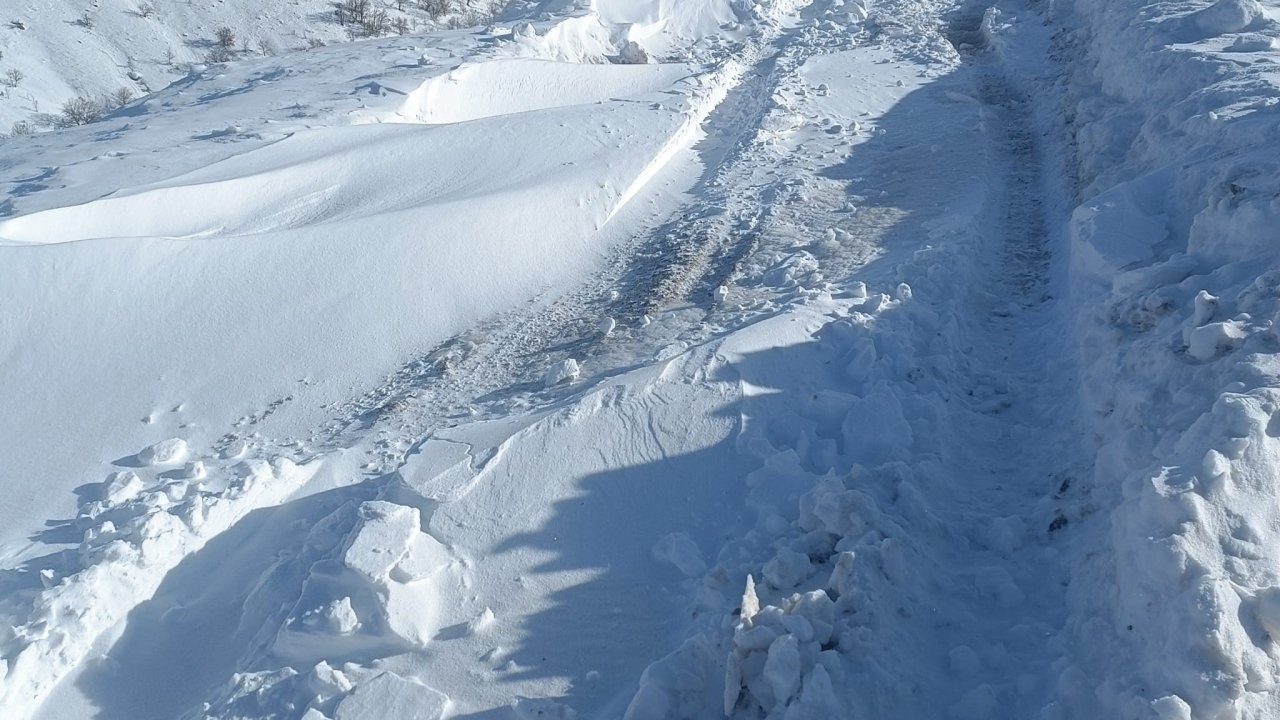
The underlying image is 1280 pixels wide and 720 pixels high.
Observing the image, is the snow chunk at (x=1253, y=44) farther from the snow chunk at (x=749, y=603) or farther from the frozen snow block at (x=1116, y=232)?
the snow chunk at (x=749, y=603)

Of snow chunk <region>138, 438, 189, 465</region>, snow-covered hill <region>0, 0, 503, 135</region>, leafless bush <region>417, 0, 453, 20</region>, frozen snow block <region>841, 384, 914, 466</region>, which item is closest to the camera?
frozen snow block <region>841, 384, 914, 466</region>

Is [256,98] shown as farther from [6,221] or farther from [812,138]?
[812,138]

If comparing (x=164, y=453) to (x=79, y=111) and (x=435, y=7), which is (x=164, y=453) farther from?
(x=435, y=7)

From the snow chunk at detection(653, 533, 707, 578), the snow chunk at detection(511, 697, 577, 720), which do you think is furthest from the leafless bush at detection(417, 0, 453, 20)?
the snow chunk at detection(511, 697, 577, 720)

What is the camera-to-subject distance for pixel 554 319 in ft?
23.0

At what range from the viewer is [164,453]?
18.7ft

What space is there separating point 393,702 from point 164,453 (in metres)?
2.78

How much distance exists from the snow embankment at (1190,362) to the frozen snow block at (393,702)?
8.57ft

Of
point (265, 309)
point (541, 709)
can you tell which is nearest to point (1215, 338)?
point (541, 709)

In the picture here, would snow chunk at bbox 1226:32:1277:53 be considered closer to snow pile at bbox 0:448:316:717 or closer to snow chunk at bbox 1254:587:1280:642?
snow chunk at bbox 1254:587:1280:642

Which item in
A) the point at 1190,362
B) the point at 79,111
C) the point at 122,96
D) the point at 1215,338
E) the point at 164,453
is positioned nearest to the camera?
the point at 1215,338

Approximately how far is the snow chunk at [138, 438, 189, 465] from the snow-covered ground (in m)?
0.04

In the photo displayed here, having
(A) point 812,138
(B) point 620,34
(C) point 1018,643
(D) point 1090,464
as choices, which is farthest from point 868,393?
(B) point 620,34

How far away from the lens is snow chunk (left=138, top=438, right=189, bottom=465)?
18.7 ft
